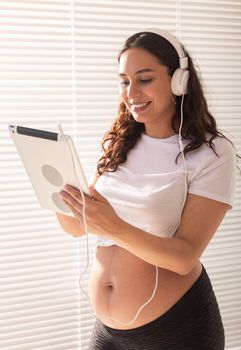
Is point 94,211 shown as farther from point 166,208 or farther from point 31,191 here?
point 31,191

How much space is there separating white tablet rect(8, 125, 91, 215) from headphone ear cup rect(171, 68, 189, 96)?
41 centimetres

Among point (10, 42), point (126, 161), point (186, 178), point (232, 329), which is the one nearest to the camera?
point (186, 178)

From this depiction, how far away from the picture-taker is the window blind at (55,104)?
1599 mm

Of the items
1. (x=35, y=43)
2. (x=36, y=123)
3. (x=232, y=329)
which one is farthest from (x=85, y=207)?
(x=232, y=329)

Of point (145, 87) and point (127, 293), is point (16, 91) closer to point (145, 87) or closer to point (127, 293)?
point (145, 87)

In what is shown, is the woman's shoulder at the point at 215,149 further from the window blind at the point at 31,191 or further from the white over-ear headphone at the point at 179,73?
the window blind at the point at 31,191

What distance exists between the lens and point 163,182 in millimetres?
1272

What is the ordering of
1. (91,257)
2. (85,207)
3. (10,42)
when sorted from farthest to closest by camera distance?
(91,257), (10,42), (85,207)

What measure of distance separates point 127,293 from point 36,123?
716 mm

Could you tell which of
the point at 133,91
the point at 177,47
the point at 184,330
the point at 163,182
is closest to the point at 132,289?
the point at 184,330

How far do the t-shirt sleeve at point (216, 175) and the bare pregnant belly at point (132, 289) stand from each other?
254 millimetres

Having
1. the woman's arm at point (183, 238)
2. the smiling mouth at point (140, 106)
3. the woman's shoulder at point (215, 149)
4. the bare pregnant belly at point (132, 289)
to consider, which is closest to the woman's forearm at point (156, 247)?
the woman's arm at point (183, 238)

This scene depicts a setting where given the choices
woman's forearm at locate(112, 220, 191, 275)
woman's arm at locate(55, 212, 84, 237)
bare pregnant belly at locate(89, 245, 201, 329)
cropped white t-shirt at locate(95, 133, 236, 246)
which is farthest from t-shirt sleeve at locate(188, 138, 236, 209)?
woman's arm at locate(55, 212, 84, 237)

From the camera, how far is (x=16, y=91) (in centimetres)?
159
